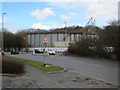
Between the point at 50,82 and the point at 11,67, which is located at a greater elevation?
the point at 11,67

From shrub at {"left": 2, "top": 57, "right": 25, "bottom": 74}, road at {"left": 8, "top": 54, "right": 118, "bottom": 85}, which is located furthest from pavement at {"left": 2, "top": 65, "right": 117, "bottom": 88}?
shrub at {"left": 2, "top": 57, "right": 25, "bottom": 74}

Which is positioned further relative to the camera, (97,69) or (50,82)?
(97,69)

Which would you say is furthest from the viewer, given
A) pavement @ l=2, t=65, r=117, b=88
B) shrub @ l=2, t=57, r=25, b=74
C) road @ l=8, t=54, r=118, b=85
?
shrub @ l=2, t=57, r=25, b=74

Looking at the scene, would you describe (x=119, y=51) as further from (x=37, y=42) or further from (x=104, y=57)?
(x=37, y=42)

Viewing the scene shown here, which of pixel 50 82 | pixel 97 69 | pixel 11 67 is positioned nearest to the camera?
pixel 50 82

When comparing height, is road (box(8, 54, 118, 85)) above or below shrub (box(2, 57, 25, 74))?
below

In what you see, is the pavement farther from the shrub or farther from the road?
the shrub

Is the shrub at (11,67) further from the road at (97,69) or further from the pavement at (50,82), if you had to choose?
the road at (97,69)

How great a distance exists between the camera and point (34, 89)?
8180 mm

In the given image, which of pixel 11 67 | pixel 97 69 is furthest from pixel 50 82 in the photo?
pixel 97 69

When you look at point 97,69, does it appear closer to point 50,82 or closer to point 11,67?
point 50,82

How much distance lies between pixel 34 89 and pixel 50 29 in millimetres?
121665

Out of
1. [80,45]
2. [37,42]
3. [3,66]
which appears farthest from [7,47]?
[3,66]

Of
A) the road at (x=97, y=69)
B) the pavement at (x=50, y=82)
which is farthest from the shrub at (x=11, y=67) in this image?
the road at (x=97, y=69)
